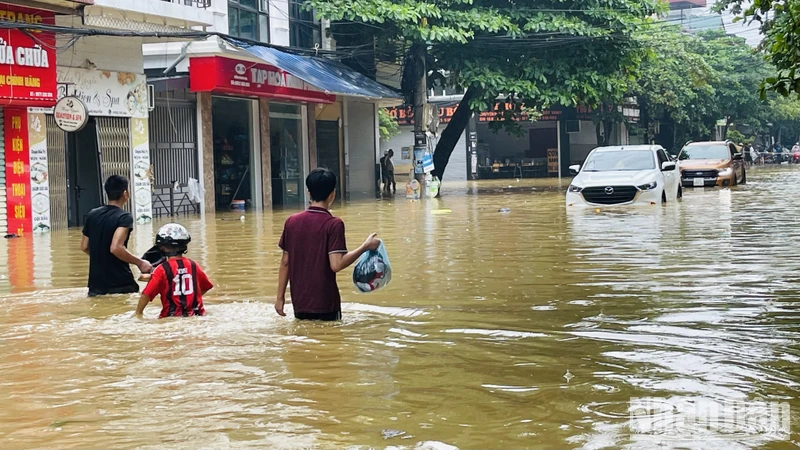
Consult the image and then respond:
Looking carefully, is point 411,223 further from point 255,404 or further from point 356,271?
point 255,404

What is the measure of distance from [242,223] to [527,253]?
8988mm

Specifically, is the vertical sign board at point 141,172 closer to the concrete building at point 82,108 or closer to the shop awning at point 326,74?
the concrete building at point 82,108

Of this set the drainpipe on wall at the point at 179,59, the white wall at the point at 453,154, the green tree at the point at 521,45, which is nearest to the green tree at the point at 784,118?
the white wall at the point at 453,154

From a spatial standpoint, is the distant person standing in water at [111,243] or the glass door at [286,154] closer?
the distant person standing in water at [111,243]

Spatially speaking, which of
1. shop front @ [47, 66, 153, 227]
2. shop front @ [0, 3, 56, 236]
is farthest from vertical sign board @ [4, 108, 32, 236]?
shop front @ [47, 66, 153, 227]

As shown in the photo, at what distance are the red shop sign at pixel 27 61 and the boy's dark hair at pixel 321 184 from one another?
12331mm

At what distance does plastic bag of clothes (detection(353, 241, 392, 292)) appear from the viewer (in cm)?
714

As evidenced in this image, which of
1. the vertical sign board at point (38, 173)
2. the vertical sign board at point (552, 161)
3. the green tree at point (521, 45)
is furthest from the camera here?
the vertical sign board at point (552, 161)

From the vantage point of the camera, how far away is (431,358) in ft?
22.0

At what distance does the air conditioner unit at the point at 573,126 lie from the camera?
182ft

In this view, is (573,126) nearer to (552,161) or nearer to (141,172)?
(552,161)

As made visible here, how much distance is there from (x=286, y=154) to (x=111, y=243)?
843 inches

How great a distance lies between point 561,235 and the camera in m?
15.9

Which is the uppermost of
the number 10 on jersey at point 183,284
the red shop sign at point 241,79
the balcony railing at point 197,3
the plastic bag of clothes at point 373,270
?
the balcony railing at point 197,3
